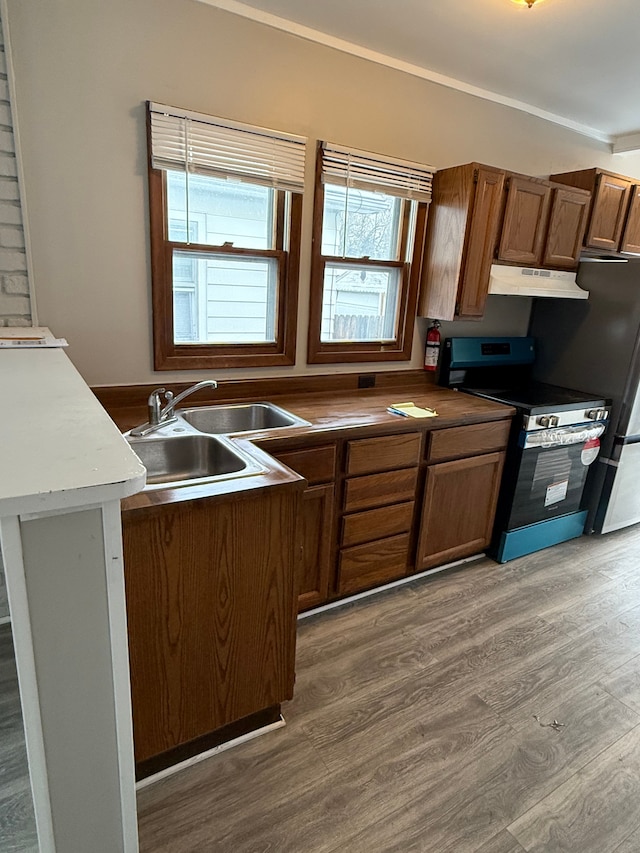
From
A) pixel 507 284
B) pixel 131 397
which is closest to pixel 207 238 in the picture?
pixel 131 397

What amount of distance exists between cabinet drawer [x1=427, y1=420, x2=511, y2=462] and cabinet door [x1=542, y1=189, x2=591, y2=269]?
108cm

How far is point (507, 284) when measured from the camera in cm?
276

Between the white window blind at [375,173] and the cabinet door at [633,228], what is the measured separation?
1.39 m

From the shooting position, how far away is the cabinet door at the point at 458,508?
2.49 m

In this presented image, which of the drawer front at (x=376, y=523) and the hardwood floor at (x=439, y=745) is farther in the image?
the drawer front at (x=376, y=523)

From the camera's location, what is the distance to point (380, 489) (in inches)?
90.1

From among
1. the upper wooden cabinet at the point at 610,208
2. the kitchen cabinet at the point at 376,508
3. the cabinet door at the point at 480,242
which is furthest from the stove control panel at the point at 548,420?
the upper wooden cabinet at the point at 610,208

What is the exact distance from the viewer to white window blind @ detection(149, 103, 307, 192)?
198 cm

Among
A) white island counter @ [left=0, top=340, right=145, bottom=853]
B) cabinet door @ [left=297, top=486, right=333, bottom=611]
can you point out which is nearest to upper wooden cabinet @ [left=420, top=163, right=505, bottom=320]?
cabinet door @ [left=297, top=486, right=333, bottom=611]

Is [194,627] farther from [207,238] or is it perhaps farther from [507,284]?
[507,284]

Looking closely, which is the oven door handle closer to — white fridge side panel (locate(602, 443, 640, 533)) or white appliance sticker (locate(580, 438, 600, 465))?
white appliance sticker (locate(580, 438, 600, 465))

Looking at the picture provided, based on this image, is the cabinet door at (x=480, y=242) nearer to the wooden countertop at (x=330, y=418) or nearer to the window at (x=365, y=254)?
the window at (x=365, y=254)

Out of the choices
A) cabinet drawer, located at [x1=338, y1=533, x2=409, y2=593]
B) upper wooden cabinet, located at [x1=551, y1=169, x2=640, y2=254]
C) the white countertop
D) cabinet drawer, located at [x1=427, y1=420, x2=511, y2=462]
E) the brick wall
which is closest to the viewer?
the white countertop

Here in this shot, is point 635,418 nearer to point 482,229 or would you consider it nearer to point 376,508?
point 482,229
